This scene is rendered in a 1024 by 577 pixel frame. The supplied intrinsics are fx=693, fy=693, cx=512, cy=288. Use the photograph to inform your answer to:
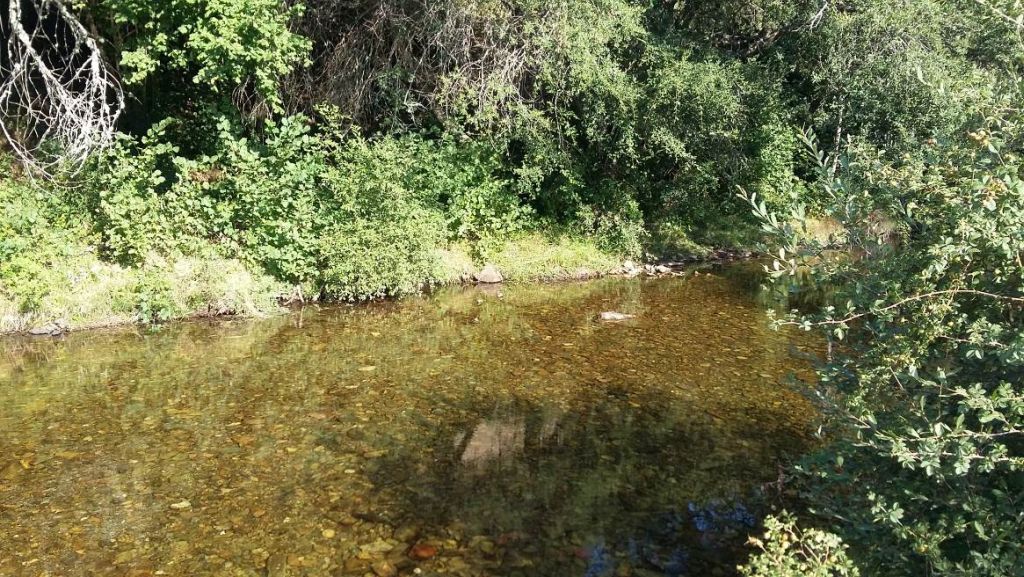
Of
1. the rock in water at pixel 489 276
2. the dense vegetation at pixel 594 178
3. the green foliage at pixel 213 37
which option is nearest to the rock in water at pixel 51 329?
the dense vegetation at pixel 594 178

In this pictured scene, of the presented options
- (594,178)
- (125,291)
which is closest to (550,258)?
(594,178)

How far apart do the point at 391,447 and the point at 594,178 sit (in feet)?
40.1

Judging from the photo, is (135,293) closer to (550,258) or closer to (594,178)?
(550,258)

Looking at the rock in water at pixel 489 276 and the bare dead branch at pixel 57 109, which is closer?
the bare dead branch at pixel 57 109

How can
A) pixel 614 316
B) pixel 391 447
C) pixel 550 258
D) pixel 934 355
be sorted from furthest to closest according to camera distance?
pixel 550 258 < pixel 614 316 < pixel 391 447 < pixel 934 355

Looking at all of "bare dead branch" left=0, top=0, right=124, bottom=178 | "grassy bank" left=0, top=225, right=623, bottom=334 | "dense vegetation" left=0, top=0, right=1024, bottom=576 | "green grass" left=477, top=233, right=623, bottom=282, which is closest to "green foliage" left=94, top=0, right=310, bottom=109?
"dense vegetation" left=0, top=0, right=1024, bottom=576

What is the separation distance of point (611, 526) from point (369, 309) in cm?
809

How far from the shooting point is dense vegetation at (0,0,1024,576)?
3.39 metres

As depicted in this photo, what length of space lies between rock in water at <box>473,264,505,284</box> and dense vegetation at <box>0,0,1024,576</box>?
1.22 ft

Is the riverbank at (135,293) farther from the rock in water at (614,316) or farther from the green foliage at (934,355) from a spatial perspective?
the green foliage at (934,355)

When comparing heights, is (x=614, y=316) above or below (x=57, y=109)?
below

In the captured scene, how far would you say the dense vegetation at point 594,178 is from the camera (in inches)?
133

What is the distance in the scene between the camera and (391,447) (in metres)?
7.24

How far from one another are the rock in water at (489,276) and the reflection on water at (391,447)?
3.60 meters
